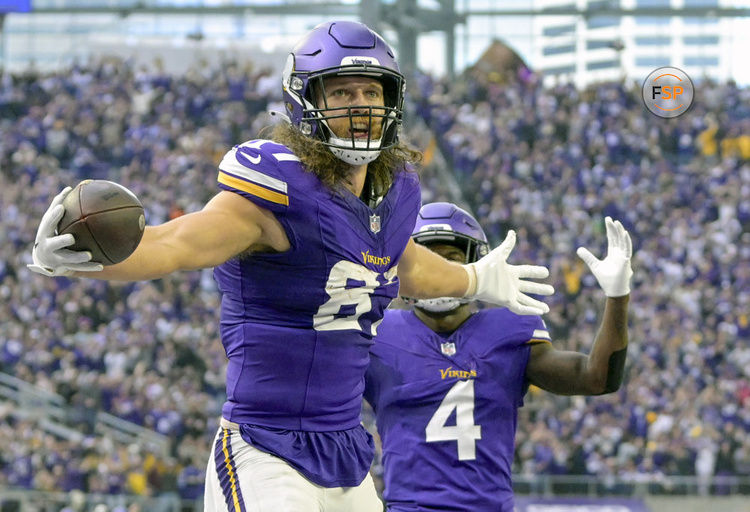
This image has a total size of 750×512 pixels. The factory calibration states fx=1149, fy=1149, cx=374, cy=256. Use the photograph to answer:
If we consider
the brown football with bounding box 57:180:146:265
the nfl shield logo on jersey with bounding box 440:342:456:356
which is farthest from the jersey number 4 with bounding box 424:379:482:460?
the brown football with bounding box 57:180:146:265

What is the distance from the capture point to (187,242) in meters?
2.94

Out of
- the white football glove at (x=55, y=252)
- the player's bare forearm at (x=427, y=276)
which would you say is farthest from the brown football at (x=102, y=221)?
the player's bare forearm at (x=427, y=276)

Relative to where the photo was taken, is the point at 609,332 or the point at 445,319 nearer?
the point at 609,332

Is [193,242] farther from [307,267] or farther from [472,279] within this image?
[472,279]

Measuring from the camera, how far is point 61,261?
8.98 ft

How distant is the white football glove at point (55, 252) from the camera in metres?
2.69

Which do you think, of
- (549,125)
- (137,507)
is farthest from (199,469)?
(549,125)

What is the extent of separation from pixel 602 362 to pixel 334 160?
1463 millimetres

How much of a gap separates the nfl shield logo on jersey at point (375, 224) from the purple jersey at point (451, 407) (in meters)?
1.23

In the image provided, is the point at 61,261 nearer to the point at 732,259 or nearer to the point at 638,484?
the point at 638,484

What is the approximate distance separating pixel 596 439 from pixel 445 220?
8.72 m

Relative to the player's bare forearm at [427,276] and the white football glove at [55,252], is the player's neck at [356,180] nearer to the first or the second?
the player's bare forearm at [427,276]

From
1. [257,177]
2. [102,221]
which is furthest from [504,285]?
[102,221]

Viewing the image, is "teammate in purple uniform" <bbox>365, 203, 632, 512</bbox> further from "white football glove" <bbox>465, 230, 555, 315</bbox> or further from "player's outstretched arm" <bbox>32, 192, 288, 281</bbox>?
"player's outstretched arm" <bbox>32, 192, 288, 281</bbox>
